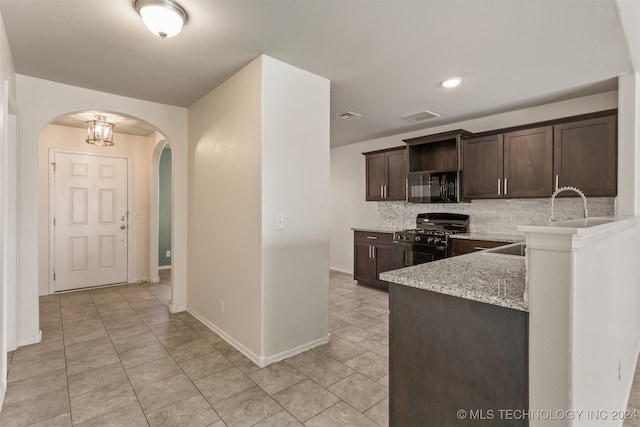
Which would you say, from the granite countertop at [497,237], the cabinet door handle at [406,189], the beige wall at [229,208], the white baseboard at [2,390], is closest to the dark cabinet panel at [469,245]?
the granite countertop at [497,237]

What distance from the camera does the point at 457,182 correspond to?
4.30 meters

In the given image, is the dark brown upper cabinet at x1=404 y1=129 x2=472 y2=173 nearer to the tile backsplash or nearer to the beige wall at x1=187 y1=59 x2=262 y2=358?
the tile backsplash

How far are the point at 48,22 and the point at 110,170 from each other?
3497 millimetres

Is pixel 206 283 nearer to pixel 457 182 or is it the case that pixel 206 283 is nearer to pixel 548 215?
pixel 457 182

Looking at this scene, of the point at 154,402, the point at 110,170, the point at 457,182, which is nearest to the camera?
the point at 154,402

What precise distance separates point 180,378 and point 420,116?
4.01 meters

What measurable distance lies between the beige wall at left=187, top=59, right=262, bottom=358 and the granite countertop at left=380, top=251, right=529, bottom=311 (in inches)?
56.3

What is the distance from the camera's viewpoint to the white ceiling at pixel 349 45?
198 centimetres

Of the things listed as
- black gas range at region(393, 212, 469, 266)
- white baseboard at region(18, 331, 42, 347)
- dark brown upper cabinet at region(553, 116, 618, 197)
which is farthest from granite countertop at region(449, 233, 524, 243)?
white baseboard at region(18, 331, 42, 347)

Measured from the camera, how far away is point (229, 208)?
302 centimetres

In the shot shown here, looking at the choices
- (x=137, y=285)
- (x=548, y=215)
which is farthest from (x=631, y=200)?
(x=137, y=285)

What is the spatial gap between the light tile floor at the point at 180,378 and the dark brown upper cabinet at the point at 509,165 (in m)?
2.15

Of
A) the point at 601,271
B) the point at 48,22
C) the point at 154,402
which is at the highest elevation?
the point at 48,22

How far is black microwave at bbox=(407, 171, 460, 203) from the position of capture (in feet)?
14.4
